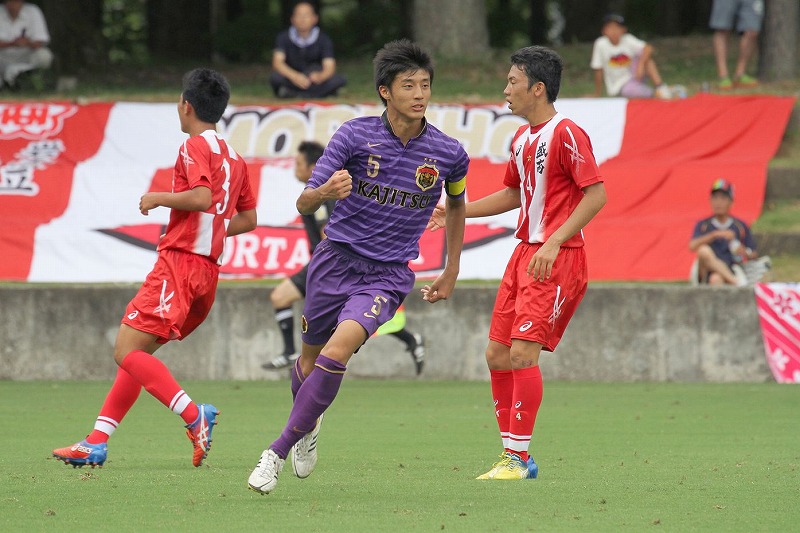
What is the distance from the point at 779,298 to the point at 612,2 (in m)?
17.4

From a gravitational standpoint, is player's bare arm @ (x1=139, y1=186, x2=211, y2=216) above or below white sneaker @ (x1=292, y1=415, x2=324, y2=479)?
above

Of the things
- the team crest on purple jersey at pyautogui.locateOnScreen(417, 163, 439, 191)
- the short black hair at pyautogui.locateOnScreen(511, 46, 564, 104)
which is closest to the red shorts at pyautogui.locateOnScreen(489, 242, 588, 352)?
the team crest on purple jersey at pyautogui.locateOnScreen(417, 163, 439, 191)

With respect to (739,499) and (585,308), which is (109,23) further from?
(739,499)

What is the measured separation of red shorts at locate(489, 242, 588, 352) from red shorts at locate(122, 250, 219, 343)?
1.57 metres

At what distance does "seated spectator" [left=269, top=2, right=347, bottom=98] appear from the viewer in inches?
688

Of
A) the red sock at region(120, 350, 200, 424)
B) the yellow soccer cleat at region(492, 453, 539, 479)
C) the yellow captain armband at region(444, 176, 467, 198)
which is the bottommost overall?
the yellow soccer cleat at region(492, 453, 539, 479)

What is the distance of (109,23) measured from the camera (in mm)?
30578

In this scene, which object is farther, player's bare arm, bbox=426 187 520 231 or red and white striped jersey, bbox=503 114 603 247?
player's bare arm, bbox=426 187 520 231

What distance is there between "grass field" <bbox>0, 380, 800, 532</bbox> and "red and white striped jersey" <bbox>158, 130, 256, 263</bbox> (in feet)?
3.77

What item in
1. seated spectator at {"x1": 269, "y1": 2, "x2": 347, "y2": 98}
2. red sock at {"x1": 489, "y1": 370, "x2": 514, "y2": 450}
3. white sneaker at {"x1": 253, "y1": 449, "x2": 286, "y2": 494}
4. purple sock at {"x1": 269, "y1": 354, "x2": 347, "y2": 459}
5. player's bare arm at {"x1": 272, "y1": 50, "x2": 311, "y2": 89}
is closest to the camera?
white sneaker at {"x1": 253, "y1": 449, "x2": 286, "y2": 494}

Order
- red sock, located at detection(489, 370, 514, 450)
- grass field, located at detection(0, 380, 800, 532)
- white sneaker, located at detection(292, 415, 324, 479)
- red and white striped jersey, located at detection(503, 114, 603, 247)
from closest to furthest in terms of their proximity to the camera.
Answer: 1. grass field, located at detection(0, 380, 800, 532)
2. white sneaker, located at detection(292, 415, 324, 479)
3. red and white striped jersey, located at detection(503, 114, 603, 247)
4. red sock, located at detection(489, 370, 514, 450)

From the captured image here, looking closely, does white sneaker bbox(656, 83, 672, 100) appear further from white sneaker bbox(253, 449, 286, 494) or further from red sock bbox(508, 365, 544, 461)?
white sneaker bbox(253, 449, 286, 494)

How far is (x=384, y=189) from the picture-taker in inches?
250

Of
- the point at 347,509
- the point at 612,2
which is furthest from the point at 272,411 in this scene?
the point at 612,2
